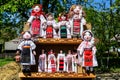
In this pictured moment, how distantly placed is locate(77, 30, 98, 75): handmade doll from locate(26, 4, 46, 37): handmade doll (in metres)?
0.66

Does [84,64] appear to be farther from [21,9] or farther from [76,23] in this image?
[21,9]

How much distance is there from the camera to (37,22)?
251 inches

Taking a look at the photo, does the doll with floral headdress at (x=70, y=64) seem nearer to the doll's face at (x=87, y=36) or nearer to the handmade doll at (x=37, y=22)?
the doll's face at (x=87, y=36)

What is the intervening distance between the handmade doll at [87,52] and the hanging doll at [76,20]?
23cm

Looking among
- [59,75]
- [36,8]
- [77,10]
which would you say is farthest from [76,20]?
[59,75]

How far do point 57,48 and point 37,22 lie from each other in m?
0.53

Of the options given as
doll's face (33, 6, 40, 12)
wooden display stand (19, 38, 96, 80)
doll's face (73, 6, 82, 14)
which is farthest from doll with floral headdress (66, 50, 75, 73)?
doll's face (33, 6, 40, 12)

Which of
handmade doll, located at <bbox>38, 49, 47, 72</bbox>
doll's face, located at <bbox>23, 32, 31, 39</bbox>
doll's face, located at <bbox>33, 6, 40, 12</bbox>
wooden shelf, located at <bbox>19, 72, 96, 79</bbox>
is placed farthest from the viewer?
doll's face, located at <bbox>33, 6, 40, 12</bbox>

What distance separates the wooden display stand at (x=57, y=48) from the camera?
5965mm

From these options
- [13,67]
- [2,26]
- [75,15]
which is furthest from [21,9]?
[75,15]

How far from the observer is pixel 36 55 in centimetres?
635

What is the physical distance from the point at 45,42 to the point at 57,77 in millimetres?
568

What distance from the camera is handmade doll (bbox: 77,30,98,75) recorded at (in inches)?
238

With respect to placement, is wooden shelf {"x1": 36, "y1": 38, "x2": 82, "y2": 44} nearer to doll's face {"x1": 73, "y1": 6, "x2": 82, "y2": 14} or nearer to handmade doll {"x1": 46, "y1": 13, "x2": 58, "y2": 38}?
handmade doll {"x1": 46, "y1": 13, "x2": 58, "y2": 38}
